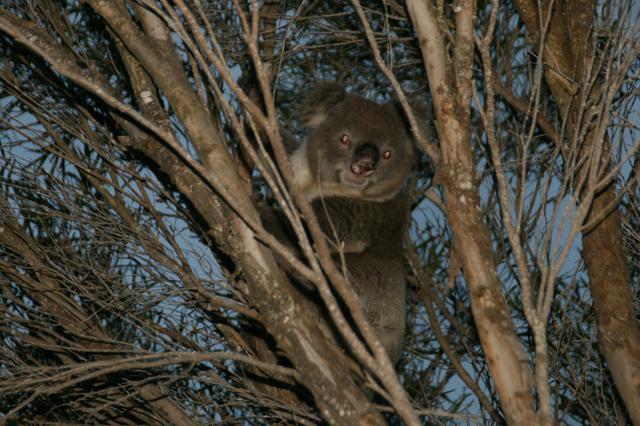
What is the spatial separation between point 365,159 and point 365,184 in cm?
18

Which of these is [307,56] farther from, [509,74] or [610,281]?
[610,281]

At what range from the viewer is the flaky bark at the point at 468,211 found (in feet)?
8.85

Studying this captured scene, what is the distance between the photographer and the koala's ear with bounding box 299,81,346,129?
4.67 meters

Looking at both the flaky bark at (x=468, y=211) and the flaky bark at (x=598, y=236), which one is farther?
the flaky bark at (x=598, y=236)

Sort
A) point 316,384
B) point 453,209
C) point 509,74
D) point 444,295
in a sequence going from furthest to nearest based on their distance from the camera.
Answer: point 444,295 < point 509,74 < point 453,209 < point 316,384

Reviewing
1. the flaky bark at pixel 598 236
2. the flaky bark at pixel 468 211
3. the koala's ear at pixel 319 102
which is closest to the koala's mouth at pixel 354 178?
the koala's ear at pixel 319 102

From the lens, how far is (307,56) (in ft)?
16.3

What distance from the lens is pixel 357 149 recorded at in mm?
4637

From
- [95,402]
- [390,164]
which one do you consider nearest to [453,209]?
[390,164]

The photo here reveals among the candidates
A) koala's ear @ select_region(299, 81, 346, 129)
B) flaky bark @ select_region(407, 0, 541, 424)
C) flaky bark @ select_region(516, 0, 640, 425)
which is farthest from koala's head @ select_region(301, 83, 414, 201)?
flaky bark @ select_region(407, 0, 541, 424)

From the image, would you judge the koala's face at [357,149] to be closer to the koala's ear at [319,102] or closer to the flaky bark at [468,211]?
the koala's ear at [319,102]

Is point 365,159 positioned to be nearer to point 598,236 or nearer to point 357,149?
point 357,149

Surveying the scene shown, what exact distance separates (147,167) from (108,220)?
1.66 feet

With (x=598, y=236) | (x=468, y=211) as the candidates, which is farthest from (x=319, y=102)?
(x=468, y=211)
